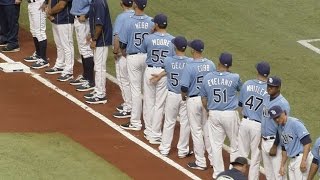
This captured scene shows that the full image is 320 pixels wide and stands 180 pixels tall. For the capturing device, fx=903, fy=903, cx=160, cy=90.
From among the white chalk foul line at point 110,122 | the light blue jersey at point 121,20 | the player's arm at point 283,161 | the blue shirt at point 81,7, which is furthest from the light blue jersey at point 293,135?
the blue shirt at point 81,7

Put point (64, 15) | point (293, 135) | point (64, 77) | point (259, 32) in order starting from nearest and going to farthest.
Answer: point (293, 135), point (64, 15), point (64, 77), point (259, 32)

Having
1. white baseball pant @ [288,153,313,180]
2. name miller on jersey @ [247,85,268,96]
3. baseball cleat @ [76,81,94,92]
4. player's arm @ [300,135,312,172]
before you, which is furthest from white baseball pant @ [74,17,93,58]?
player's arm @ [300,135,312,172]

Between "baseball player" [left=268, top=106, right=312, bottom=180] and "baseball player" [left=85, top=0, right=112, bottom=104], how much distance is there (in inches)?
180

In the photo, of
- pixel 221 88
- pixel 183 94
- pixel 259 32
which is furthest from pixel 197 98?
pixel 259 32

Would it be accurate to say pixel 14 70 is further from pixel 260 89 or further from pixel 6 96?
pixel 260 89

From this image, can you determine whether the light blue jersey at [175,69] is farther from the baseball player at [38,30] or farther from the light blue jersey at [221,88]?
the baseball player at [38,30]

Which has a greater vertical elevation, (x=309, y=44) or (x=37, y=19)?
(x=37, y=19)

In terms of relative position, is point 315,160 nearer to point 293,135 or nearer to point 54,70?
point 293,135

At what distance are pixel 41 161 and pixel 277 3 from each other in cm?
1006

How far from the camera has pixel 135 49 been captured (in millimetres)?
15742

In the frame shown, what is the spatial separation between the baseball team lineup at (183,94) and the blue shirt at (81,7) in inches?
0.7

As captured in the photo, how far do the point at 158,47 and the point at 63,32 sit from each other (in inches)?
119

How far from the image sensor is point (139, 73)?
15.9m

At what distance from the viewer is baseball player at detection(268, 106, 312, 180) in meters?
12.6
